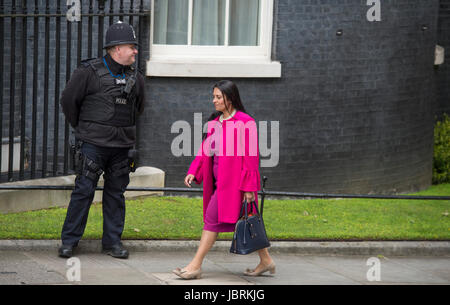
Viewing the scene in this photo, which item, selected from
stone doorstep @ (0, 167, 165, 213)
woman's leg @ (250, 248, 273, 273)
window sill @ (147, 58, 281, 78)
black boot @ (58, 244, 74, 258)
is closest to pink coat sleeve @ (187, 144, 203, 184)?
woman's leg @ (250, 248, 273, 273)

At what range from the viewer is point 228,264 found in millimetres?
8227

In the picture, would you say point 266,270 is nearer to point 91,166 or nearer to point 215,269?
point 215,269

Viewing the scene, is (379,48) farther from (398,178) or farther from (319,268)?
(319,268)

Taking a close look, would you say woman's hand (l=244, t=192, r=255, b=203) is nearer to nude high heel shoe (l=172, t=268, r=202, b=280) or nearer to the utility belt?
nude high heel shoe (l=172, t=268, r=202, b=280)

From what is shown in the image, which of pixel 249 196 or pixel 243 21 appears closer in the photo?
pixel 249 196

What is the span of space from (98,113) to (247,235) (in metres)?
1.78

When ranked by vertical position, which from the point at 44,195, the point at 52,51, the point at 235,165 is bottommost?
the point at 44,195

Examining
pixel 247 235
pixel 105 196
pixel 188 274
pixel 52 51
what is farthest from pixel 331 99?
pixel 188 274

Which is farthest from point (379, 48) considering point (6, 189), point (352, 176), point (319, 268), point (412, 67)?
point (6, 189)

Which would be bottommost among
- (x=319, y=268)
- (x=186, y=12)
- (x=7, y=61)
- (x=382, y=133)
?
(x=319, y=268)

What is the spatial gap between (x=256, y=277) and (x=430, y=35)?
6.57m

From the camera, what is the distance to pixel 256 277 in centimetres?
773

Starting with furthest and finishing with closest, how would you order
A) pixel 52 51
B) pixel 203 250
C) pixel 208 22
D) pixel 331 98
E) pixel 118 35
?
pixel 331 98 < pixel 208 22 < pixel 52 51 < pixel 118 35 < pixel 203 250

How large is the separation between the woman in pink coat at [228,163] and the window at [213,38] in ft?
11.7
